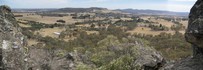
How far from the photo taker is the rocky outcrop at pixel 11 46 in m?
16.6

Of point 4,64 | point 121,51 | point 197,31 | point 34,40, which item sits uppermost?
point 197,31

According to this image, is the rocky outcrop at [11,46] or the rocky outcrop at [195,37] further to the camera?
the rocky outcrop at [11,46]

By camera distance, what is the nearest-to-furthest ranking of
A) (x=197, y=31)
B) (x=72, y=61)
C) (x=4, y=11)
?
(x=197, y=31) → (x=4, y=11) → (x=72, y=61)

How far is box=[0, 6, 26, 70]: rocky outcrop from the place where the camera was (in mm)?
16609

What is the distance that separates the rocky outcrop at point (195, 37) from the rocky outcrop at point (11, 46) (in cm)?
704

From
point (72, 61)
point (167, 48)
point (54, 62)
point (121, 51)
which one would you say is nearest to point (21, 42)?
point (54, 62)

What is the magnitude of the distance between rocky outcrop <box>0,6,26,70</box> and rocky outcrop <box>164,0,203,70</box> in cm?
704

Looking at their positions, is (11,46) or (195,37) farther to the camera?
(11,46)

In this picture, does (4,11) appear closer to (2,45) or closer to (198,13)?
(2,45)

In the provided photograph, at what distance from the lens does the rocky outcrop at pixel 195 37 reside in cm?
1344

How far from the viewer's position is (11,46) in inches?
667

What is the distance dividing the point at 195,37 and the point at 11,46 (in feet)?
27.4

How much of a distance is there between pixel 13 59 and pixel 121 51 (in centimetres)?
4937

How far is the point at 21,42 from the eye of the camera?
1758cm
